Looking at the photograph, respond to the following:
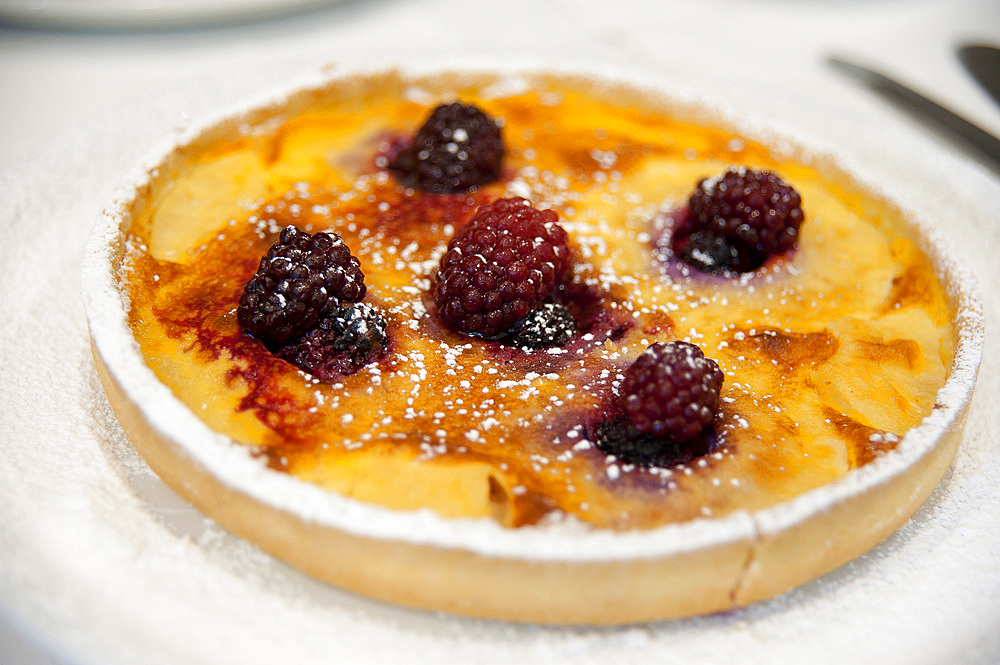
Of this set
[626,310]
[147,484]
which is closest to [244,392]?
[147,484]

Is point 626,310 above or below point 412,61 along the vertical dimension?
below

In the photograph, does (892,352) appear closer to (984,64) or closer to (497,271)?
(497,271)

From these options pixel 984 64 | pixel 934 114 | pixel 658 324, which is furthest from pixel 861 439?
pixel 984 64

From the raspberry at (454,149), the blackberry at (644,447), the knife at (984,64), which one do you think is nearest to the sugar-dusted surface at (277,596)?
Answer: the blackberry at (644,447)

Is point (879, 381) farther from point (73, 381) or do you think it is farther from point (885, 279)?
point (73, 381)

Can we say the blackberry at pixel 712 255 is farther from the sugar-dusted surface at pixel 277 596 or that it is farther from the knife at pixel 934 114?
the knife at pixel 934 114
